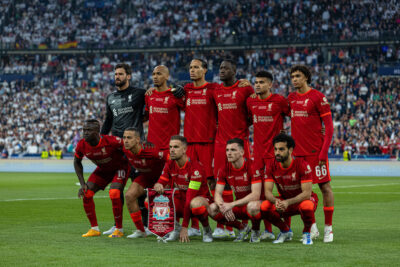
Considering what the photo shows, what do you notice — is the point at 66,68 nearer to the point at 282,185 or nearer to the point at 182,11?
the point at 182,11

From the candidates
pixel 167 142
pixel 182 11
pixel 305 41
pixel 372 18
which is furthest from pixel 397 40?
pixel 167 142

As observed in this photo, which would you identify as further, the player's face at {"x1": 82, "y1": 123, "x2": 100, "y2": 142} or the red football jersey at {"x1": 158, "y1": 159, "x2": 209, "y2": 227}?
the player's face at {"x1": 82, "y1": 123, "x2": 100, "y2": 142}

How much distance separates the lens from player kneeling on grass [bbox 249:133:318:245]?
877 centimetres

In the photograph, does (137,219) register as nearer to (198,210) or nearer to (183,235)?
(183,235)

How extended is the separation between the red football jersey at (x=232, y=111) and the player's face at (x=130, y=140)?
134 centimetres

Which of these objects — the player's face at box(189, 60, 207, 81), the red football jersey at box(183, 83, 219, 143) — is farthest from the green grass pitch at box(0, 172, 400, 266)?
the player's face at box(189, 60, 207, 81)

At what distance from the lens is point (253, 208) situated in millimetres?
8945

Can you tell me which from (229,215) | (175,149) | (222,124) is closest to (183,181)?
(175,149)

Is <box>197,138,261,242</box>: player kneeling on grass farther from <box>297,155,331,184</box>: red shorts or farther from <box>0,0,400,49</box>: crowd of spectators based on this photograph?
<box>0,0,400,49</box>: crowd of spectators

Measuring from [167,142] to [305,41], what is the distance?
36367 mm

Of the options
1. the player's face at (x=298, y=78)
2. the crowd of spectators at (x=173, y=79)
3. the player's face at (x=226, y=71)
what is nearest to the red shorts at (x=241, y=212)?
the player's face at (x=298, y=78)

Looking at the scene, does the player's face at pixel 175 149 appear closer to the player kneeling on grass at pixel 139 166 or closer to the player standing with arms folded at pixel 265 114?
the player kneeling on grass at pixel 139 166

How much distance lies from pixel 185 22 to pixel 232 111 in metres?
41.6

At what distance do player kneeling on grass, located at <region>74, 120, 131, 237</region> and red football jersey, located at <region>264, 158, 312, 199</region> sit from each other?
93.5 inches
